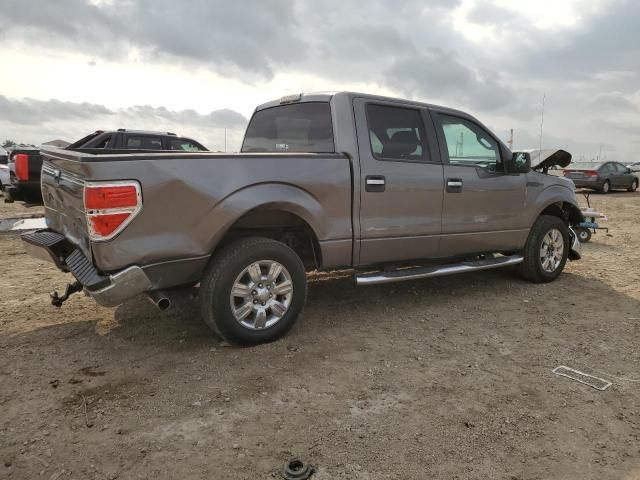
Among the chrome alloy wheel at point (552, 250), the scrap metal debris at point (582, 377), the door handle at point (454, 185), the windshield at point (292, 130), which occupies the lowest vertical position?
the scrap metal debris at point (582, 377)

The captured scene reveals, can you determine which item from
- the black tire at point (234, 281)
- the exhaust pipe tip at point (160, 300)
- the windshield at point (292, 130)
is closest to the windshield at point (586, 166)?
the windshield at point (292, 130)

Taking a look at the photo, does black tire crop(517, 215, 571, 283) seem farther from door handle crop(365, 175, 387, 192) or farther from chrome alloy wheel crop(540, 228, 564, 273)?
door handle crop(365, 175, 387, 192)

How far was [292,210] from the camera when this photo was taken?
3.77 meters

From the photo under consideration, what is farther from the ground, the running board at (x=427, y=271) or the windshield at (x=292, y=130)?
the windshield at (x=292, y=130)

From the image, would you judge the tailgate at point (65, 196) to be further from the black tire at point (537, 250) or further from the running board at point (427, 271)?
the black tire at point (537, 250)

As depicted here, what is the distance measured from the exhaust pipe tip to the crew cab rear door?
1.67 metres

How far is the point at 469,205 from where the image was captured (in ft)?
16.0

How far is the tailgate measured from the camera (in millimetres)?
3195

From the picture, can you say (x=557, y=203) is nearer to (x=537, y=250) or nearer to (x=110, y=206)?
(x=537, y=250)

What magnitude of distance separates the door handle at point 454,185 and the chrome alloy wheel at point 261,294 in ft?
6.21

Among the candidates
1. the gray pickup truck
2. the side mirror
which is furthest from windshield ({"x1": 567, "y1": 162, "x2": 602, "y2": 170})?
the side mirror

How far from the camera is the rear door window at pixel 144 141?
10133mm

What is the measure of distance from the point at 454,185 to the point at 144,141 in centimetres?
769

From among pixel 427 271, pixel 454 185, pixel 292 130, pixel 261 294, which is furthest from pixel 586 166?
pixel 261 294
